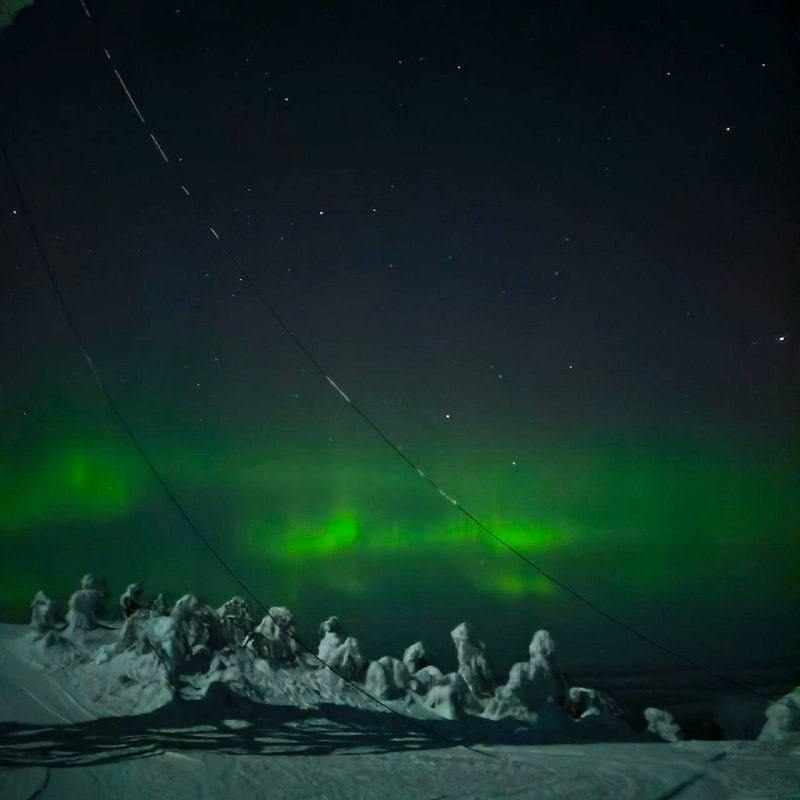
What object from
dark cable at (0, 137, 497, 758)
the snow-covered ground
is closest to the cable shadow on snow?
the snow-covered ground

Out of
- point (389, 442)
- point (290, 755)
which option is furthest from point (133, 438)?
point (290, 755)

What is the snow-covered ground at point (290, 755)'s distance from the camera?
4.24 metres

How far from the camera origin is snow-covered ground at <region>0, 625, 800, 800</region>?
4.24 metres

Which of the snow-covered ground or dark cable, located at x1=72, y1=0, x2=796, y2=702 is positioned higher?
dark cable, located at x1=72, y1=0, x2=796, y2=702

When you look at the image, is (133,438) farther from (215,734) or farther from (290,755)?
(290,755)

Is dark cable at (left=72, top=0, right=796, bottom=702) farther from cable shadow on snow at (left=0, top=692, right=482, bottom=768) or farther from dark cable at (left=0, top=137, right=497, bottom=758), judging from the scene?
cable shadow on snow at (left=0, top=692, right=482, bottom=768)

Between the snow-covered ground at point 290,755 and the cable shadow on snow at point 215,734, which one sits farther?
the cable shadow on snow at point 215,734

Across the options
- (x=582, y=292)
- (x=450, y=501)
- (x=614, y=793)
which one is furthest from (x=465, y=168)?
(x=614, y=793)

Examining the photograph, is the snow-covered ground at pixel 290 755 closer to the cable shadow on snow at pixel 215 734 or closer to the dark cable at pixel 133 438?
the cable shadow on snow at pixel 215 734

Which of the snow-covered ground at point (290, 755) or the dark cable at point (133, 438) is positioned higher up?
the dark cable at point (133, 438)

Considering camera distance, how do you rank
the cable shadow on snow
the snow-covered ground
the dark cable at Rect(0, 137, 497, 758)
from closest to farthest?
the snow-covered ground < the cable shadow on snow < the dark cable at Rect(0, 137, 497, 758)

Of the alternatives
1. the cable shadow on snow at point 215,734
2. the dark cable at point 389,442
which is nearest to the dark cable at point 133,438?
the cable shadow on snow at point 215,734

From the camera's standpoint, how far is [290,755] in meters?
4.52

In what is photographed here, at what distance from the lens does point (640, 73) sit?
197 inches
